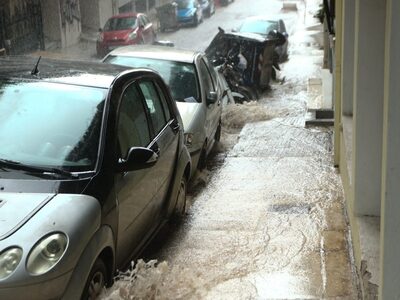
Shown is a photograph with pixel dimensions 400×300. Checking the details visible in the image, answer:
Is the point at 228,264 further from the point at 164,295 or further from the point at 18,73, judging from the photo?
the point at 18,73

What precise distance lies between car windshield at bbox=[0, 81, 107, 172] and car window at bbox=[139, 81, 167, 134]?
2.71ft

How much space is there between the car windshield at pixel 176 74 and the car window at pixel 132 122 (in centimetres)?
358

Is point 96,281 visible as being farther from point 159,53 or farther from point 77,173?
point 159,53

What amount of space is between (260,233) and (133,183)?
1.79 metres

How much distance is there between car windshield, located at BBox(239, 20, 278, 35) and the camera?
25.0 meters

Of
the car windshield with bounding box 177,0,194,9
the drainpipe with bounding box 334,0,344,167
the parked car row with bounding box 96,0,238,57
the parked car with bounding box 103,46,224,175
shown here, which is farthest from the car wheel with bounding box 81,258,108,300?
the car windshield with bounding box 177,0,194,9

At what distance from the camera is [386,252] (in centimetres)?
373

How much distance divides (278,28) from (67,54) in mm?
8540

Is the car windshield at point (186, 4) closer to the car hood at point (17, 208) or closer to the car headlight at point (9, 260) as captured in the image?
the car hood at point (17, 208)

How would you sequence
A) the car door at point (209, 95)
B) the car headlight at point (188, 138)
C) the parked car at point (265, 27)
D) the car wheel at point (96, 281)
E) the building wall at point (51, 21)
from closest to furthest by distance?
the car wheel at point (96, 281) → the car headlight at point (188, 138) → the car door at point (209, 95) → the parked car at point (265, 27) → the building wall at point (51, 21)

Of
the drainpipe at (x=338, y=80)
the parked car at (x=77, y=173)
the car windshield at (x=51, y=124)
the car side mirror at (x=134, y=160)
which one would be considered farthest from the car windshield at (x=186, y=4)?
the car side mirror at (x=134, y=160)

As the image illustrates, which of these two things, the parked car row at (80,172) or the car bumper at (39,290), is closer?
the car bumper at (39,290)

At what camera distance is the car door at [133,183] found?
16.9ft

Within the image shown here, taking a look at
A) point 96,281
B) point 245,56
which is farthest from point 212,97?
point 245,56
